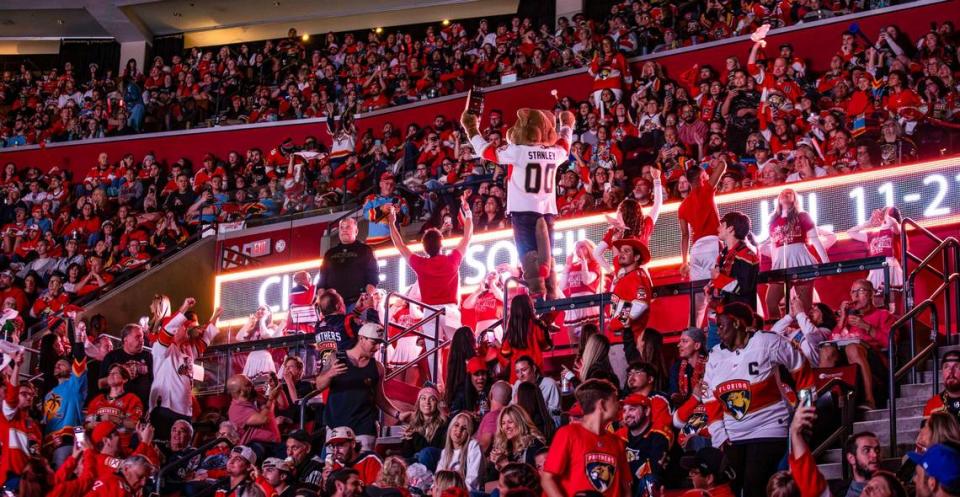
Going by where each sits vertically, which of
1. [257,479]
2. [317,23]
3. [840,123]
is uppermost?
[317,23]

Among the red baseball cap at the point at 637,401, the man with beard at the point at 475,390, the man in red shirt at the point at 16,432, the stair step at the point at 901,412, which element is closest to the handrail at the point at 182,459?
the man in red shirt at the point at 16,432

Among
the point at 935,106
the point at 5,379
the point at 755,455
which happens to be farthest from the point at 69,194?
the point at 755,455

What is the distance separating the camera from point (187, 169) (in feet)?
78.5

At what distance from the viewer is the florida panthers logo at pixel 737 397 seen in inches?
339

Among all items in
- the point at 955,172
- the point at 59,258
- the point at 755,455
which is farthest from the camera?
the point at 59,258

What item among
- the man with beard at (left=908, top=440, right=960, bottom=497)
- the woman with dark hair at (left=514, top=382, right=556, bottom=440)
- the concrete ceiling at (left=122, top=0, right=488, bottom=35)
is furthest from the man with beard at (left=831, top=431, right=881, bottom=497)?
the concrete ceiling at (left=122, top=0, right=488, bottom=35)

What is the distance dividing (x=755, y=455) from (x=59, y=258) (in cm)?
1567

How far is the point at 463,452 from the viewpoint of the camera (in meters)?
9.94

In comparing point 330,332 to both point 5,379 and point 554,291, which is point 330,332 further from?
point 5,379

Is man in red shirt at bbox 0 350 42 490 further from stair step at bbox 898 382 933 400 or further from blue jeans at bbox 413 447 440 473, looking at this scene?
stair step at bbox 898 382 933 400

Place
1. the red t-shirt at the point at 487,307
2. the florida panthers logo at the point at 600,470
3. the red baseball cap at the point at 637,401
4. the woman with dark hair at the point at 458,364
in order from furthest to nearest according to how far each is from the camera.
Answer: the red t-shirt at the point at 487,307 → the woman with dark hair at the point at 458,364 → the red baseball cap at the point at 637,401 → the florida panthers logo at the point at 600,470

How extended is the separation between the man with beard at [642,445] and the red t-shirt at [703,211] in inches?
129

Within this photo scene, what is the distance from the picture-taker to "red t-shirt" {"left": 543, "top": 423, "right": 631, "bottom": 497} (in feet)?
25.1

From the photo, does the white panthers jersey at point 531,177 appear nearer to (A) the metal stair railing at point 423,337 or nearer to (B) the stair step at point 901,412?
(A) the metal stair railing at point 423,337
